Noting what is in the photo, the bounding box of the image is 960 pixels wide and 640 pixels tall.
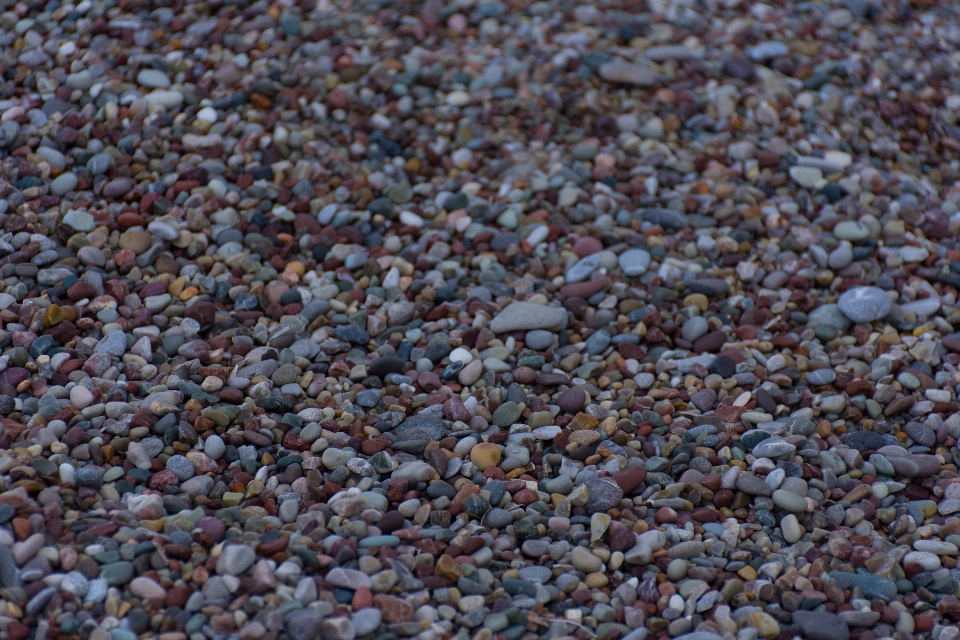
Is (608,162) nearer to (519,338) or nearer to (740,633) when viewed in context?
(519,338)

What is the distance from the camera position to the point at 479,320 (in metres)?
2.94

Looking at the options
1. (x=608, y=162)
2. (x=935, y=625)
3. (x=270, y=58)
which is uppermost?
(x=270, y=58)

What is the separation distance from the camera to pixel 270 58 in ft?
12.3

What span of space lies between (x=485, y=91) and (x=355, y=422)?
1862 millimetres

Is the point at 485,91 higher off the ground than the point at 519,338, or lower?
higher

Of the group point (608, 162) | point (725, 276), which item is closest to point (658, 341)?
point (725, 276)

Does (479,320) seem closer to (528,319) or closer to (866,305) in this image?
(528,319)

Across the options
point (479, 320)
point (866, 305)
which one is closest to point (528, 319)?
point (479, 320)

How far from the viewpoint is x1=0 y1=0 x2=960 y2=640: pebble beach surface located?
2139 mm

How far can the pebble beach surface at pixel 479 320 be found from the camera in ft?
7.02

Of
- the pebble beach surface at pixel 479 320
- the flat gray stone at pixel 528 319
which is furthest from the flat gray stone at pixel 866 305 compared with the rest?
the flat gray stone at pixel 528 319

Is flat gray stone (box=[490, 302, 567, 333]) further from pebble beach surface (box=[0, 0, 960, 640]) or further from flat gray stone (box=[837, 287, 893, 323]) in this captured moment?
flat gray stone (box=[837, 287, 893, 323])

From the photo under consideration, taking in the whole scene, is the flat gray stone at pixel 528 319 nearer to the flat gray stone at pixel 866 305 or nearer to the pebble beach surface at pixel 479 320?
the pebble beach surface at pixel 479 320

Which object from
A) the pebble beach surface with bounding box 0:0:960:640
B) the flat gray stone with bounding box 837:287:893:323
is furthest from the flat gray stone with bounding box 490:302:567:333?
the flat gray stone with bounding box 837:287:893:323
